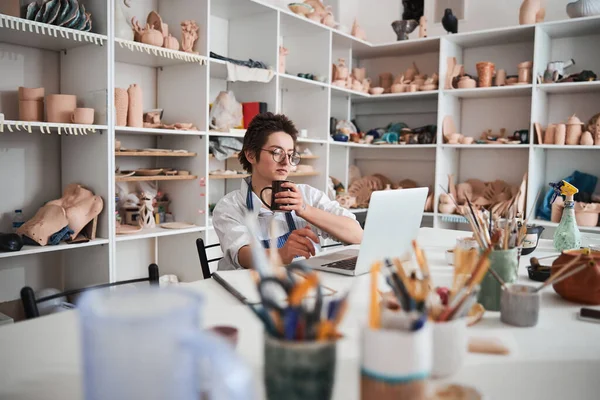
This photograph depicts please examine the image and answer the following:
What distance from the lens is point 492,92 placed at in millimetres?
3951

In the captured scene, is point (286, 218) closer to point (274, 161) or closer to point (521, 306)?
Result: point (274, 161)

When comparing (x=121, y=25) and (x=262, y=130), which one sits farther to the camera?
(x=121, y=25)

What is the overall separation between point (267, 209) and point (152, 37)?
1293 millimetres

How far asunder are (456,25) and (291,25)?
1345mm

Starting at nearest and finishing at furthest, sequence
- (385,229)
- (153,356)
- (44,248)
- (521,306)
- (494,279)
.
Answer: (153,356) < (521,306) < (494,279) < (385,229) < (44,248)

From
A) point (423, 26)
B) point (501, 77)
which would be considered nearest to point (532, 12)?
point (501, 77)

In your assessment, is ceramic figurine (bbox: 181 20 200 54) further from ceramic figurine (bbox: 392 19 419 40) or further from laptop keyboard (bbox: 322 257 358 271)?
ceramic figurine (bbox: 392 19 419 40)

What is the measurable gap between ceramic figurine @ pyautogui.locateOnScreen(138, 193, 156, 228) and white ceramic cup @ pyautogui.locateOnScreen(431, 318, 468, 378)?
238 centimetres

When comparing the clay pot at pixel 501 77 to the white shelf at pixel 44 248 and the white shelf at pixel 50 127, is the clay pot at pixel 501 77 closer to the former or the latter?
the white shelf at pixel 50 127

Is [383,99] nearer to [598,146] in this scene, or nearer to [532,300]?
[598,146]

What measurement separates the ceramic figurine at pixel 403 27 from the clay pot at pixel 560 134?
4.83ft

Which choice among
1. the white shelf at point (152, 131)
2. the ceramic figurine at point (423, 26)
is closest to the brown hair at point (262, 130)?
the white shelf at point (152, 131)

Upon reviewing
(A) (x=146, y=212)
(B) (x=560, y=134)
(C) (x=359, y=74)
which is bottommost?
(A) (x=146, y=212)

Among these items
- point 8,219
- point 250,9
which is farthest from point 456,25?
point 8,219
